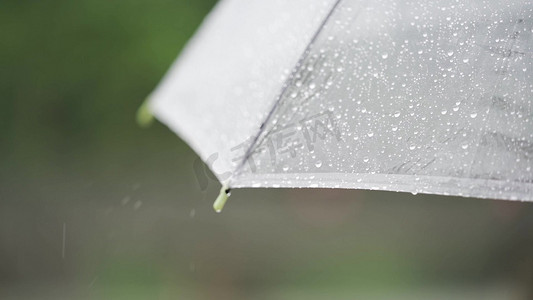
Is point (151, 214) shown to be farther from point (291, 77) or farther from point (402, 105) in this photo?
point (402, 105)

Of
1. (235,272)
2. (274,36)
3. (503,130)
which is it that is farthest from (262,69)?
(235,272)

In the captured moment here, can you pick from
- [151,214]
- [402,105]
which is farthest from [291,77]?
[151,214]

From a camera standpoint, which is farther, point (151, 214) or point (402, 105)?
point (151, 214)

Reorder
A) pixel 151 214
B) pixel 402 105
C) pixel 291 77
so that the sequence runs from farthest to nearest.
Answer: pixel 151 214, pixel 291 77, pixel 402 105

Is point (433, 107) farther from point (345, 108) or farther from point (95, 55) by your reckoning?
point (95, 55)

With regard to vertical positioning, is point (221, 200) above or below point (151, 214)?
above

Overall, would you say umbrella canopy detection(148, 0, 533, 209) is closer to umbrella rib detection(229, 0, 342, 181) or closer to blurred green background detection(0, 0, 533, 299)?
umbrella rib detection(229, 0, 342, 181)
